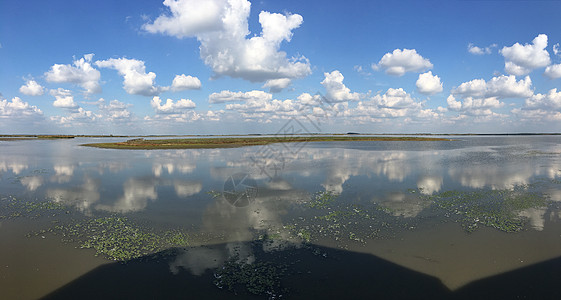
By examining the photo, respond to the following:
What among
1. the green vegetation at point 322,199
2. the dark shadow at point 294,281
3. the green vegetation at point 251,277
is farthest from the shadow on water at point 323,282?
the green vegetation at point 322,199

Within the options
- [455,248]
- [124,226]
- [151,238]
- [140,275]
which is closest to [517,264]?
[455,248]

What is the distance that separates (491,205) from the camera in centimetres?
2125

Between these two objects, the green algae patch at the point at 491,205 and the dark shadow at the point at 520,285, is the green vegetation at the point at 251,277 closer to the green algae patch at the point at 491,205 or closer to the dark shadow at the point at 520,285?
the dark shadow at the point at 520,285

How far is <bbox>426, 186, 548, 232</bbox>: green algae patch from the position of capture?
17266mm

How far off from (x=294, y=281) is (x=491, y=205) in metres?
19.1

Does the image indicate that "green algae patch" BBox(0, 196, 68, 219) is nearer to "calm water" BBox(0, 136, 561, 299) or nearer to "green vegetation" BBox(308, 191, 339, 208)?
"calm water" BBox(0, 136, 561, 299)

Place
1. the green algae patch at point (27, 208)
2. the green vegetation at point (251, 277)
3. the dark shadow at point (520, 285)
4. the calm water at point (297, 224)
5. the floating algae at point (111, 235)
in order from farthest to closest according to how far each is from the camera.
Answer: the green algae patch at point (27, 208) → the floating algae at point (111, 235) → the calm water at point (297, 224) → the green vegetation at point (251, 277) → the dark shadow at point (520, 285)

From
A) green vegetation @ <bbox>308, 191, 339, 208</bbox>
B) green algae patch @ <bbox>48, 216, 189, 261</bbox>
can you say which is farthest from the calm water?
green algae patch @ <bbox>48, 216, 189, 261</bbox>

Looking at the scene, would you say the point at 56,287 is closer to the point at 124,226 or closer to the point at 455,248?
the point at 124,226

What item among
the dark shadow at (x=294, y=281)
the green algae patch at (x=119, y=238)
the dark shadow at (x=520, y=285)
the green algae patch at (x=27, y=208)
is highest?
the green algae patch at (x=27, y=208)

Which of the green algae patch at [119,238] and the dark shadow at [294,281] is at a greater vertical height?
the green algae patch at [119,238]

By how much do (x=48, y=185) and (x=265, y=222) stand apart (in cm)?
2770

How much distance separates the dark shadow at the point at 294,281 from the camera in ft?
33.2

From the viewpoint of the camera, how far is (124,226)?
17.0m
